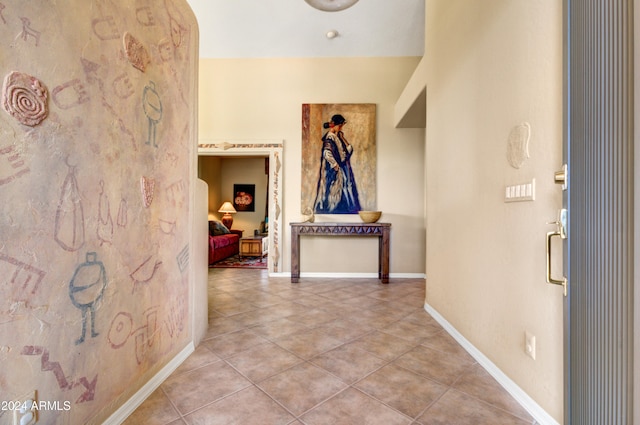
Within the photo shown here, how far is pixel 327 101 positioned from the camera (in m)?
4.76

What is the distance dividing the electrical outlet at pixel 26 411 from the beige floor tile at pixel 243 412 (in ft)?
2.04

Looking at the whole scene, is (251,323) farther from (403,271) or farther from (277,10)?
(277,10)

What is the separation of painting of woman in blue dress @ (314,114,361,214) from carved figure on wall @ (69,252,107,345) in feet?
11.8

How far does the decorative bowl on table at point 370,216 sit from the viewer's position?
14.6 feet

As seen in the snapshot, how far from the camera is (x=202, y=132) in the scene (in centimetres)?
483

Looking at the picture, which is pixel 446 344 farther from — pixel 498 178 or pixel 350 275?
pixel 350 275

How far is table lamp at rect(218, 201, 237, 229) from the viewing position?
8281 mm

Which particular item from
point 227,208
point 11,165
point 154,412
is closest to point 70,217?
point 11,165

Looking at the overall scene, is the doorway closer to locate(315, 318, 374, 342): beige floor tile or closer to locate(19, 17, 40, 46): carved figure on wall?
locate(315, 318, 374, 342): beige floor tile

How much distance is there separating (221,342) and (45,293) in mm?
1473

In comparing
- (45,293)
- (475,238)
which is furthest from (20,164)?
(475,238)

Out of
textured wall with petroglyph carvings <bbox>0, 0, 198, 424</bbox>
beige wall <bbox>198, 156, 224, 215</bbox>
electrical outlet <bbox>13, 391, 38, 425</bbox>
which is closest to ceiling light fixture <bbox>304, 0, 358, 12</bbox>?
textured wall with petroglyph carvings <bbox>0, 0, 198, 424</bbox>

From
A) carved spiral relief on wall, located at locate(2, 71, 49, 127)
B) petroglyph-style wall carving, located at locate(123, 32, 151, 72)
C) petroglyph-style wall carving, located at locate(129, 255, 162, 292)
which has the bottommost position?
petroglyph-style wall carving, located at locate(129, 255, 162, 292)

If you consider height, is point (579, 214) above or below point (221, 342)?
above
